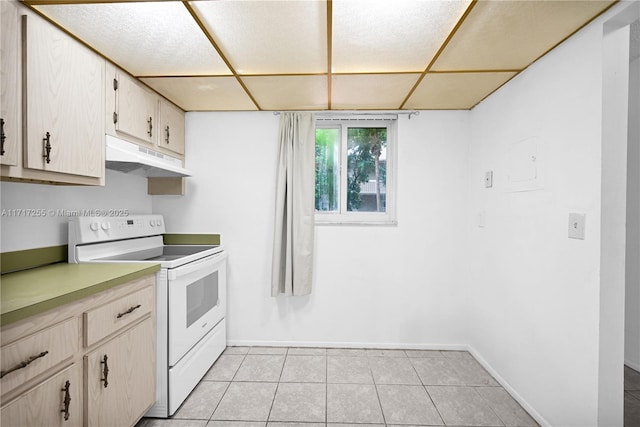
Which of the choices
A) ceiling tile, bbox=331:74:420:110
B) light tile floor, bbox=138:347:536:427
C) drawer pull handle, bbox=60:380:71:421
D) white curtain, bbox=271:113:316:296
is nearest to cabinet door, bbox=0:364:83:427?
drawer pull handle, bbox=60:380:71:421

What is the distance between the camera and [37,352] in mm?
1020

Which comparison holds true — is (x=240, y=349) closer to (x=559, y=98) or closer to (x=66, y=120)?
(x=66, y=120)

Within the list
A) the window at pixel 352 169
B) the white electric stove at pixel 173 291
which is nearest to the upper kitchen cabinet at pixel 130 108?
the white electric stove at pixel 173 291

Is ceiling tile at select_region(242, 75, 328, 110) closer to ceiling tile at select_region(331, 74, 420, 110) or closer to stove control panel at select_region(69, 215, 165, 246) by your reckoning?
ceiling tile at select_region(331, 74, 420, 110)

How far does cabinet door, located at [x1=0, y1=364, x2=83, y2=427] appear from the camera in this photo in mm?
949

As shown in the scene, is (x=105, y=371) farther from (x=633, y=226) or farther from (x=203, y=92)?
(x=633, y=226)

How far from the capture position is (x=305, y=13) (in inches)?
52.1

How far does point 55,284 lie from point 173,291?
568mm

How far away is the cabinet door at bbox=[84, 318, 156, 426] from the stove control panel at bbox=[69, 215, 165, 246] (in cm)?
69

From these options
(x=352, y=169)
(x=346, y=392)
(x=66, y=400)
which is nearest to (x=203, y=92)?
(x=352, y=169)

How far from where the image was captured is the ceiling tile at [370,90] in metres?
1.93

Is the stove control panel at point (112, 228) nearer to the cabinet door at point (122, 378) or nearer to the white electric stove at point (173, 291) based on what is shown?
the white electric stove at point (173, 291)

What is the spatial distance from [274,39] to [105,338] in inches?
65.6

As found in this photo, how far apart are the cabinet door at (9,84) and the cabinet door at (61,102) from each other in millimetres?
38
